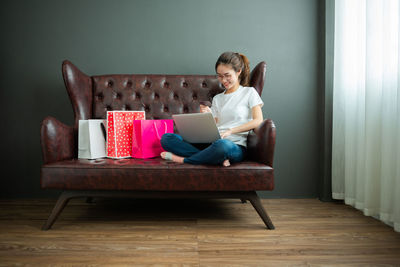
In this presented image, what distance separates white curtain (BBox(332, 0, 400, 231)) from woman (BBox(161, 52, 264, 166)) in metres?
0.68

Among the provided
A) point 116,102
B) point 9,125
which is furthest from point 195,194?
point 9,125

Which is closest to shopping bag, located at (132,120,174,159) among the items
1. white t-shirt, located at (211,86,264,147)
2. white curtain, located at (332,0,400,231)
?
white t-shirt, located at (211,86,264,147)

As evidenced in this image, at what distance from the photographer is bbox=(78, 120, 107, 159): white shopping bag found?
1.72 meters

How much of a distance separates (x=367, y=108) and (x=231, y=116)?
84cm

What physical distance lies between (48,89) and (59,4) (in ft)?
2.34

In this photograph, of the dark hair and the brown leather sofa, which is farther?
the dark hair

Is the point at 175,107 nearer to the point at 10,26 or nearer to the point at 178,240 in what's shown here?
the point at 178,240

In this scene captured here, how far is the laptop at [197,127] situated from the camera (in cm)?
152

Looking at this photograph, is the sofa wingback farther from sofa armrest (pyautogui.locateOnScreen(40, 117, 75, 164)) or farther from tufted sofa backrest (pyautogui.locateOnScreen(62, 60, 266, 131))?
sofa armrest (pyautogui.locateOnScreen(40, 117, 75, 164))

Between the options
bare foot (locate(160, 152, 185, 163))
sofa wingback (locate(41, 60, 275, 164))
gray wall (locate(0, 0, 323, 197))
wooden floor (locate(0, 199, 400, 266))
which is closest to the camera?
wooden floor (locate(0, 199, 400, 266))

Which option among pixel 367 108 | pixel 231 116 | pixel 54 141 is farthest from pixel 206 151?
pixel 367 108

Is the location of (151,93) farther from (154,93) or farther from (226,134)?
(226,134)

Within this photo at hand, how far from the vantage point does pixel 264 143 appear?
59.1 inches

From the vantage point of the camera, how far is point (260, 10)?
2.25m
